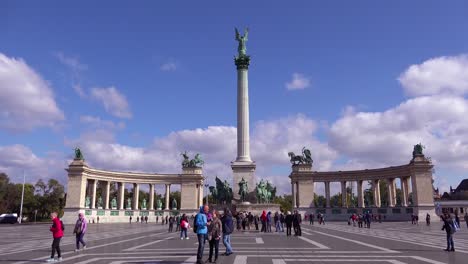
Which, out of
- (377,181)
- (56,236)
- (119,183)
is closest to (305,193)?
(377,181)

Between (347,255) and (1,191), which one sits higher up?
(1,191)

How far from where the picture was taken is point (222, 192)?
68.1 m

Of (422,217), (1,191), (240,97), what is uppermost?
(240,97)

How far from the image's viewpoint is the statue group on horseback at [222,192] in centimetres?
6769

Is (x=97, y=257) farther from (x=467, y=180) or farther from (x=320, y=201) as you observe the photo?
(x=467, y=180)

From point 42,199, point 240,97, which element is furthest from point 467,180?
point 42,199

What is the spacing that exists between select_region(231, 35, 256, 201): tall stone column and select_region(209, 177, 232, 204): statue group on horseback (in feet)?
3.41

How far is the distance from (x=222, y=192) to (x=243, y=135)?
10.6 meters

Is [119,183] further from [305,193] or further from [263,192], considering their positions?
[305,193]

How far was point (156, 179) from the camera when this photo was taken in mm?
93062

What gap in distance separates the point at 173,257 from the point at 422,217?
70.6 meters

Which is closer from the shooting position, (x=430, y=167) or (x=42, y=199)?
(x=430, y=167)

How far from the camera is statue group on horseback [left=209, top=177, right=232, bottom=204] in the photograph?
6769 cm

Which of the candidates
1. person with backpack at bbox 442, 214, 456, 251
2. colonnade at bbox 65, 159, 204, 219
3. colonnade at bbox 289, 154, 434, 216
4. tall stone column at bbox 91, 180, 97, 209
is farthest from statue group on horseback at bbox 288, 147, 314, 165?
person with backpack at bbox 442, 214, 456, 251
